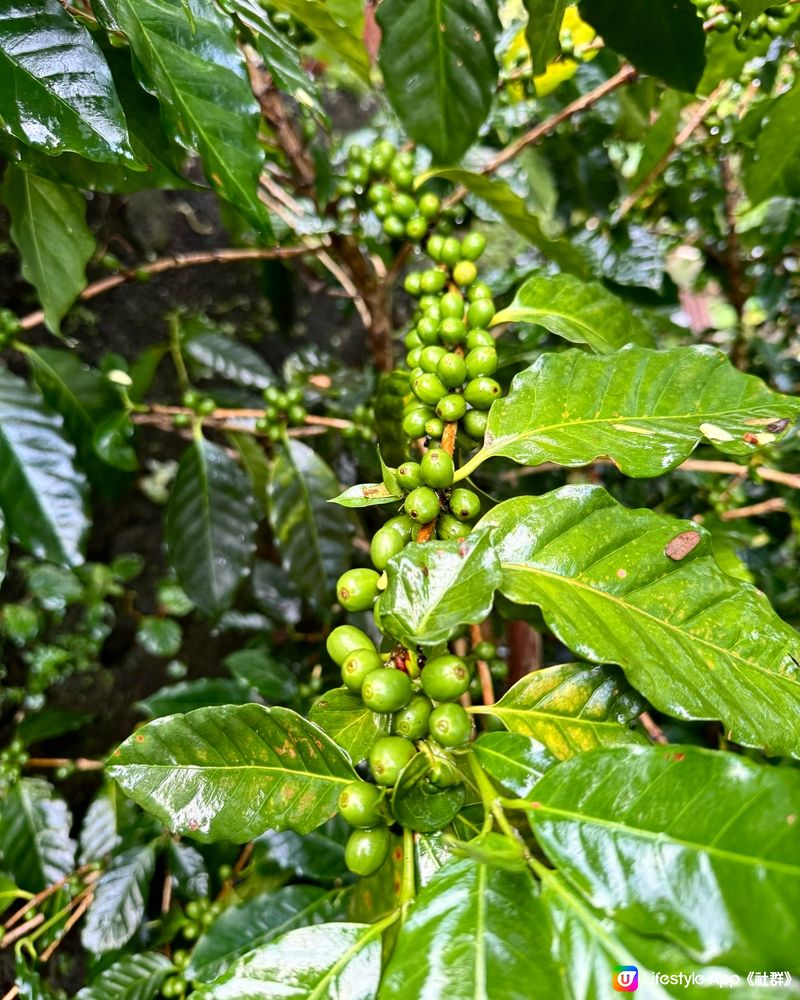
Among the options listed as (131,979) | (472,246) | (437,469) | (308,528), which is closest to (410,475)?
(437,469)

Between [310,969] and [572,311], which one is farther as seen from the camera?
[572,311]

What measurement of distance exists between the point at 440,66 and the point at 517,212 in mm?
202

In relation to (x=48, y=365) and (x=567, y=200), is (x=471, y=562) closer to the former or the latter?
(x=48, y=365)

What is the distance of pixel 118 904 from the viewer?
3.32ft

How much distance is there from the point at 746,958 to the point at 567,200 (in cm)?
151

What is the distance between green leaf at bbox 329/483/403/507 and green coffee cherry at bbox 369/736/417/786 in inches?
7.3

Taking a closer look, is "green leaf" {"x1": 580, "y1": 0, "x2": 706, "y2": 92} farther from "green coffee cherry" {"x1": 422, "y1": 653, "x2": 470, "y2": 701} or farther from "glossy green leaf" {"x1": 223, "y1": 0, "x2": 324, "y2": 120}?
"green coffee cherry" {"x1": 422, "y1": 653, "x2": 470, "y2": 701}

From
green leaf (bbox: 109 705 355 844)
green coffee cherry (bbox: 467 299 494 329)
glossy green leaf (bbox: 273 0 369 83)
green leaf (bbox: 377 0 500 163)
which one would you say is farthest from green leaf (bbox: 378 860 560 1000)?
glossy green leaf (bbox: 273 0 369 83)

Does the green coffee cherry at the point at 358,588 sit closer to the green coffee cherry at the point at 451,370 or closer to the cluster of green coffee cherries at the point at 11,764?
the green coffee cherry at the point at 451,370

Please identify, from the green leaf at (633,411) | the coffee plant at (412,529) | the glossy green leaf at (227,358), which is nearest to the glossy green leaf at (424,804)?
the coffee plant at (412,529)

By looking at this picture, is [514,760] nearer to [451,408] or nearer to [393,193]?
[451,408]

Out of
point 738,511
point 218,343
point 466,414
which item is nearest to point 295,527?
point 218,343

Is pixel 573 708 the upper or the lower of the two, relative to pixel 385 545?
lower

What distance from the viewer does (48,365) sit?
1.05 meters
